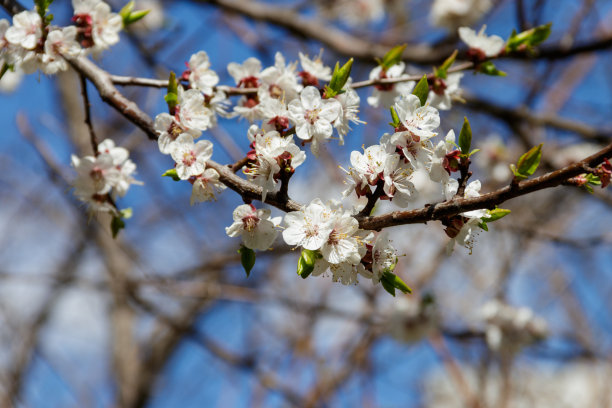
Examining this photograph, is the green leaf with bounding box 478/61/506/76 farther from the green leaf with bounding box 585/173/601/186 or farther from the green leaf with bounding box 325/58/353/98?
the green leaf with bounding box 585/173/601/186

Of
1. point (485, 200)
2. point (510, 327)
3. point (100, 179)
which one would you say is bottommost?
point (510, 327)

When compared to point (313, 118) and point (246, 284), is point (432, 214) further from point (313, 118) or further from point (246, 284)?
point (246, 284)

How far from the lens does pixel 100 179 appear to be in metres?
1.49

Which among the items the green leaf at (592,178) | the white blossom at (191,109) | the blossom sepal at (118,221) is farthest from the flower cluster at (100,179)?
the green leaf at (592,178)

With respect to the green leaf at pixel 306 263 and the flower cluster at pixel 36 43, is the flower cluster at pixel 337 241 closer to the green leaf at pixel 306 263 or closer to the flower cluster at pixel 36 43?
the green leaf at pixel 306 263

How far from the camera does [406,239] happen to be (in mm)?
5129

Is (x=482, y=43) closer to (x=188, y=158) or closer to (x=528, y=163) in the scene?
(x=528, y=163)

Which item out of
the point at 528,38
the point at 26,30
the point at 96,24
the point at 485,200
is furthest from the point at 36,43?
the point at 528,38

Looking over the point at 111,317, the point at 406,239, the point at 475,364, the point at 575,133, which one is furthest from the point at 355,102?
the point at 111,317

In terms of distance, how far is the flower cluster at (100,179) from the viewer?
1.46 meters

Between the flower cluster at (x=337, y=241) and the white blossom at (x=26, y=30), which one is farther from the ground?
the white blossom at (x=26, y=30)

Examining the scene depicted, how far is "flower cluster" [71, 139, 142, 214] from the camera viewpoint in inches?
57.3

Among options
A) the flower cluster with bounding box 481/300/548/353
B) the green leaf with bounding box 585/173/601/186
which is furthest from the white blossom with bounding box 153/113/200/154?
the flower cluster with bounding box 481/300/548/353

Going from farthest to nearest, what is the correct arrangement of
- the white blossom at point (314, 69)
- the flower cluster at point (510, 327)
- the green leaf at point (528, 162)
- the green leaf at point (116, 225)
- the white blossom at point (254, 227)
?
1. the flower cluster at point (510, 327)
2. the white blossom at point (314, 69)
3. the green leaf at point (116, 225)
4. the white blossom at point (254, 227)
5. the green leaf at point (528, 162)
